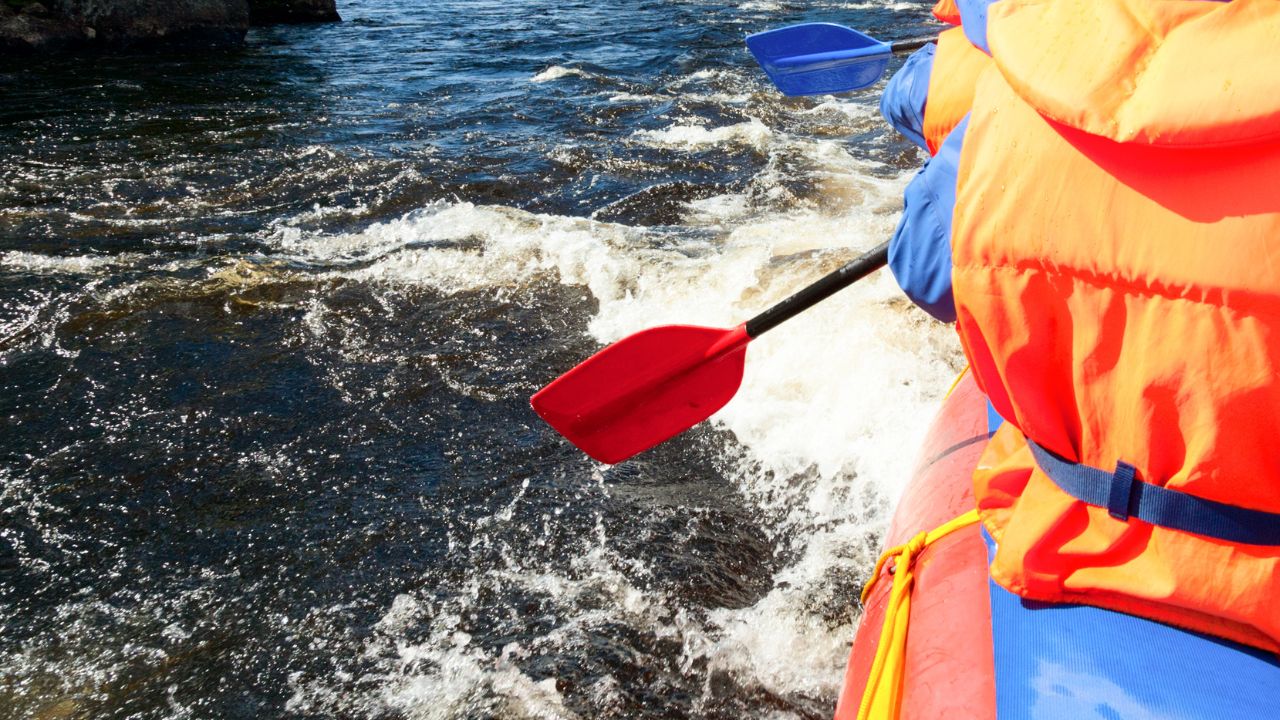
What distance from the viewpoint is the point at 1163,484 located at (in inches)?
47.4

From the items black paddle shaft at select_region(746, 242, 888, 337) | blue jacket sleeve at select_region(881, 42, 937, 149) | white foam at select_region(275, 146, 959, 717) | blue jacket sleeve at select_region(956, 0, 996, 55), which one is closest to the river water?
white foam at select_region(275, 146, 959, 717)

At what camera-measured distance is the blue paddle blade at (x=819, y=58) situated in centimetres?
438

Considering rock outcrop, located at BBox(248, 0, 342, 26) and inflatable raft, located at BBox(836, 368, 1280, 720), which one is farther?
rock outcrop, located at BBox(248, 0, 342, 26)

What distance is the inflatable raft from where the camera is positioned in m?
1.26

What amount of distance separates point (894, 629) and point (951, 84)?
1.11 meters

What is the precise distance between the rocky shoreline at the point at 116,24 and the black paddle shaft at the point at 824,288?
31.1 feet

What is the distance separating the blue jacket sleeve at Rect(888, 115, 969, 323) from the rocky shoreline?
399 inches

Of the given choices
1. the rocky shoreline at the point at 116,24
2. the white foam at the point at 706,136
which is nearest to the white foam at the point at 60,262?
the white foam at the point at 706,136

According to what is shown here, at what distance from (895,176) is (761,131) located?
1226mm

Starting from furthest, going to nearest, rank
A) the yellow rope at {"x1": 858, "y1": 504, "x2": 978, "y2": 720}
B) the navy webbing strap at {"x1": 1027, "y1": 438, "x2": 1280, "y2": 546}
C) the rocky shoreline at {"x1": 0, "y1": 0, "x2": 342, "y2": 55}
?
1. the rocky shoreline at {"x1": 0, "y1": 0, "x2": 342, "y2": 55}
2. the yellow rope at {"x1": 858, "y1": 504, "x2": 978, "y2": 720}
3. the navy webbing strap at {"x1": 1027, "y1": 438, "x2": 1280, "y2": 546}

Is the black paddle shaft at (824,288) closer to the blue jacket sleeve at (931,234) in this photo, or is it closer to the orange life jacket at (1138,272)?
the blue jacket sleeve at (931,234)

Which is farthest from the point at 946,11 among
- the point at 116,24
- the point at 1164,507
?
the point at 116,24

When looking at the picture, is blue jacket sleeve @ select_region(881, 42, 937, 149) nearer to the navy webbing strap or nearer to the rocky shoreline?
the navy webbing strap

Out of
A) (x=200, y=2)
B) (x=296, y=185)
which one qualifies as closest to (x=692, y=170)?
(x=296, y=185)
